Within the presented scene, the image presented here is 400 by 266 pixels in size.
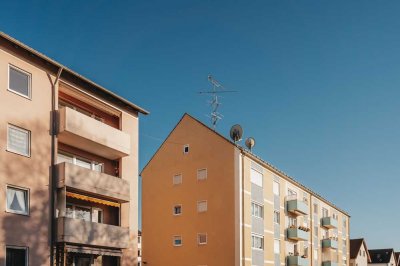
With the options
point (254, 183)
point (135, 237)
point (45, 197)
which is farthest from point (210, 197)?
point (45, 197)

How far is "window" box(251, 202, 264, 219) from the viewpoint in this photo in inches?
1689

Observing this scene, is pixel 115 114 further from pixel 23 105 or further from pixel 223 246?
pixel 223 246

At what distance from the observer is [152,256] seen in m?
43.8

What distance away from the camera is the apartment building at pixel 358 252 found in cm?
8606

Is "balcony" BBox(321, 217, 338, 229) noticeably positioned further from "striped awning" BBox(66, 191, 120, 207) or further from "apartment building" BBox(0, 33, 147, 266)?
"striped awning" BBox(66, 191, 120, 207)

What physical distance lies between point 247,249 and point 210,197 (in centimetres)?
503

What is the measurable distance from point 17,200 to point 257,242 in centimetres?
2502

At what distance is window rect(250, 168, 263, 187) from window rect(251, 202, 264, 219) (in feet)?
5.87

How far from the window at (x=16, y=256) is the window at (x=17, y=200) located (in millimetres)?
1514

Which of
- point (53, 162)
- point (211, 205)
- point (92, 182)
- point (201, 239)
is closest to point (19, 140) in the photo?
point (53, 162)

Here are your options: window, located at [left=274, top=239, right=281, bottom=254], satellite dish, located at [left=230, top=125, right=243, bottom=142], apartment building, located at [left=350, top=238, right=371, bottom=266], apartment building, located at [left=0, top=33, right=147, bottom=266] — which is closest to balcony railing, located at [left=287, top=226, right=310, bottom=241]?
window, located at [left=274, top=239, right=281, bottom=254]

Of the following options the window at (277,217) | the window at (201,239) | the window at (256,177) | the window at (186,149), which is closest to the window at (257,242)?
the window at (201,239)

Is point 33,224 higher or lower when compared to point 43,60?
lower

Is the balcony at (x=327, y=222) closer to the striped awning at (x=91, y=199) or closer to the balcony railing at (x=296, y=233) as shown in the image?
the balcony railing at (x=296, y=233)
